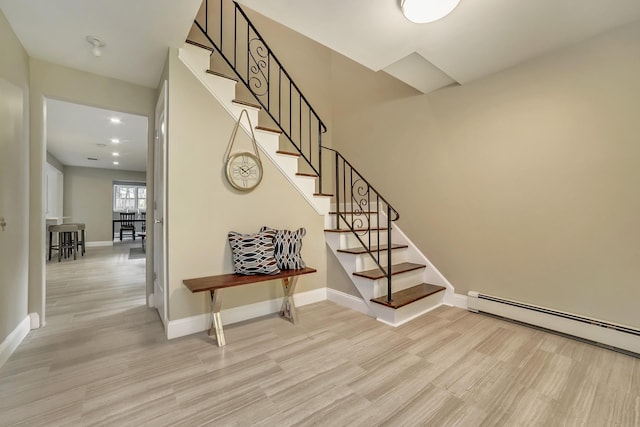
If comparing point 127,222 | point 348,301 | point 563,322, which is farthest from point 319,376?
point 127,222

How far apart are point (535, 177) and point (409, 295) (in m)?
1.57

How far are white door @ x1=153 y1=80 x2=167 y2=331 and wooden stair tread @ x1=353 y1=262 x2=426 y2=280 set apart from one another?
6.08 feet

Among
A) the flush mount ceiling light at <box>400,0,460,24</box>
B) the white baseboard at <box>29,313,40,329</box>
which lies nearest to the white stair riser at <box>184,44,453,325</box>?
the flush mount ceiling light at <box>400,0,460,24</box>

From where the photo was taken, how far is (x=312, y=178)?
10.2ft

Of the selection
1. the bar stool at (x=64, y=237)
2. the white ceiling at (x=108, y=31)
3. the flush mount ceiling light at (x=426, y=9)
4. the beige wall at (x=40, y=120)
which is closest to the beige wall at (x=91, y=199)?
the bar stool at (x=64, y=237)

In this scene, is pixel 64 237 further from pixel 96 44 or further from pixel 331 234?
pixel 331 234

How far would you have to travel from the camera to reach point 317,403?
1.47 metres

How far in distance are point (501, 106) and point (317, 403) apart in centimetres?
293

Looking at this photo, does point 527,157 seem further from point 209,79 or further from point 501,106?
point 209,79

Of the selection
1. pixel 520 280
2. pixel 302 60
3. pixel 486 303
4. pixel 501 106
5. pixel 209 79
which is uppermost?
pixel 302 60

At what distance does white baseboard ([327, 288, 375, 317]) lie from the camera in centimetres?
280

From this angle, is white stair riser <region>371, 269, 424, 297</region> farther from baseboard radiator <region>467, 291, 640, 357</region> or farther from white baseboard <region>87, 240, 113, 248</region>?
white baseboard <region>87, 240, 113, 248</region>

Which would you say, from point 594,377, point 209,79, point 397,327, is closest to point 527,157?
point 594,377

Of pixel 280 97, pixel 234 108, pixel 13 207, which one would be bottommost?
pixel 13 207
